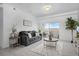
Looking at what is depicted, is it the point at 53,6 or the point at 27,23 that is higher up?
the point at 53,6

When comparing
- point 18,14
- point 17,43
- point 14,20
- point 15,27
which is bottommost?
point 17,43

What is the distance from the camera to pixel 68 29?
598cm

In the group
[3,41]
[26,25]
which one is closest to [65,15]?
[26,25]

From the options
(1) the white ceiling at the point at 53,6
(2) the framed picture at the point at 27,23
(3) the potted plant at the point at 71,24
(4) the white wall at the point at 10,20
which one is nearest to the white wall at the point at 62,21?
(3) the potted plant at the point at 71,24

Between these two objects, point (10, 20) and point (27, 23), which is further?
point (27, 23)

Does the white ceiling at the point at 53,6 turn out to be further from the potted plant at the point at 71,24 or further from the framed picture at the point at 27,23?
the framed picture at the point at 27,23

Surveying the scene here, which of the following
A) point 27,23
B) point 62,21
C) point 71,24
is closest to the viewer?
point 71,24

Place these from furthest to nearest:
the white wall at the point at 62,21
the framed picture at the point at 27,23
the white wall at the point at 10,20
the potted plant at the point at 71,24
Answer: the white wall at the point at 62,21 → the framed picture at the point at 27,23 → the potted plant at the point at 71,24 → the white wall at the point at 10,20

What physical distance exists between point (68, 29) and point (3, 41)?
15.8 feet

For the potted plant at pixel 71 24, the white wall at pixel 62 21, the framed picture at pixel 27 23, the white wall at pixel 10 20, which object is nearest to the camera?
the white wall at pixel 10 20

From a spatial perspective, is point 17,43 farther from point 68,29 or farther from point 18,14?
point 68,29

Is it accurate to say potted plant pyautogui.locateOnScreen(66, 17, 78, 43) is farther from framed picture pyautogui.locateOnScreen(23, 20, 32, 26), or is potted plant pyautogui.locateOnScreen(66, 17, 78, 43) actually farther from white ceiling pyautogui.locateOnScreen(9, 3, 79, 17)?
framed picture pyautogui.locateOnScreen(23, 20, 32, 26)

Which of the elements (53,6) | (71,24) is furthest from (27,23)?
(71,24)

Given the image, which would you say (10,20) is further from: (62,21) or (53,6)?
(62,21)
